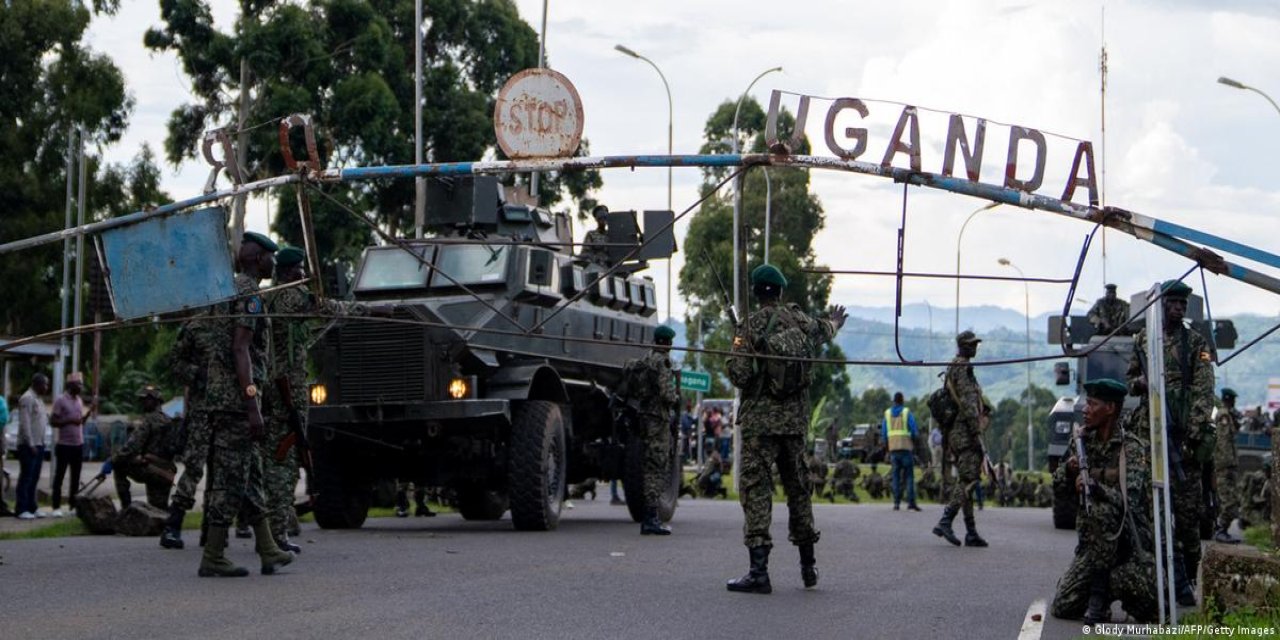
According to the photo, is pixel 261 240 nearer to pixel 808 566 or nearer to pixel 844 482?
pixel 808 566

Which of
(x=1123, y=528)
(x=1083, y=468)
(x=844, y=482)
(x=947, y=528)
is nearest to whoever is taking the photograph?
(x=1123, y=528)

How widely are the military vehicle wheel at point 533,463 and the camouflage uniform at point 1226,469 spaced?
23.1 ft

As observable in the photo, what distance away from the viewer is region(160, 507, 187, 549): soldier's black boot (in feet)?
44.5

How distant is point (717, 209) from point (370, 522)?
39.1 metres

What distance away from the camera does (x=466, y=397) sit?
51.9 feet

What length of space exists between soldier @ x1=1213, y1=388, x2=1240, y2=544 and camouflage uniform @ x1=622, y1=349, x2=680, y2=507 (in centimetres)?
582

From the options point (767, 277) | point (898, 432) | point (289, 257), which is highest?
point (289, 257)

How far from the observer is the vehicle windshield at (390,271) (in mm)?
16812

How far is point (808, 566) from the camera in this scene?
1130cm

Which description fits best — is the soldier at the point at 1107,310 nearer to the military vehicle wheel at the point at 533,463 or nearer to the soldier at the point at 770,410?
the military vehicle wheel at the point at 533,463

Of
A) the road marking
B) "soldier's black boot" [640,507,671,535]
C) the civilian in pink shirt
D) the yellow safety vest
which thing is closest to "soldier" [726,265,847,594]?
the road marking

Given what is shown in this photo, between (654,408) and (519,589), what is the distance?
6132mm

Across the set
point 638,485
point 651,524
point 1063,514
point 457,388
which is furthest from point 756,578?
point 1063,514

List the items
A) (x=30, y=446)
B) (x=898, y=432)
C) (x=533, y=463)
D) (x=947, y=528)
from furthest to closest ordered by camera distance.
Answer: (x=898, y=432) → (x=30, y=446) → (x=947, y=528) → (x=533, y=463)
